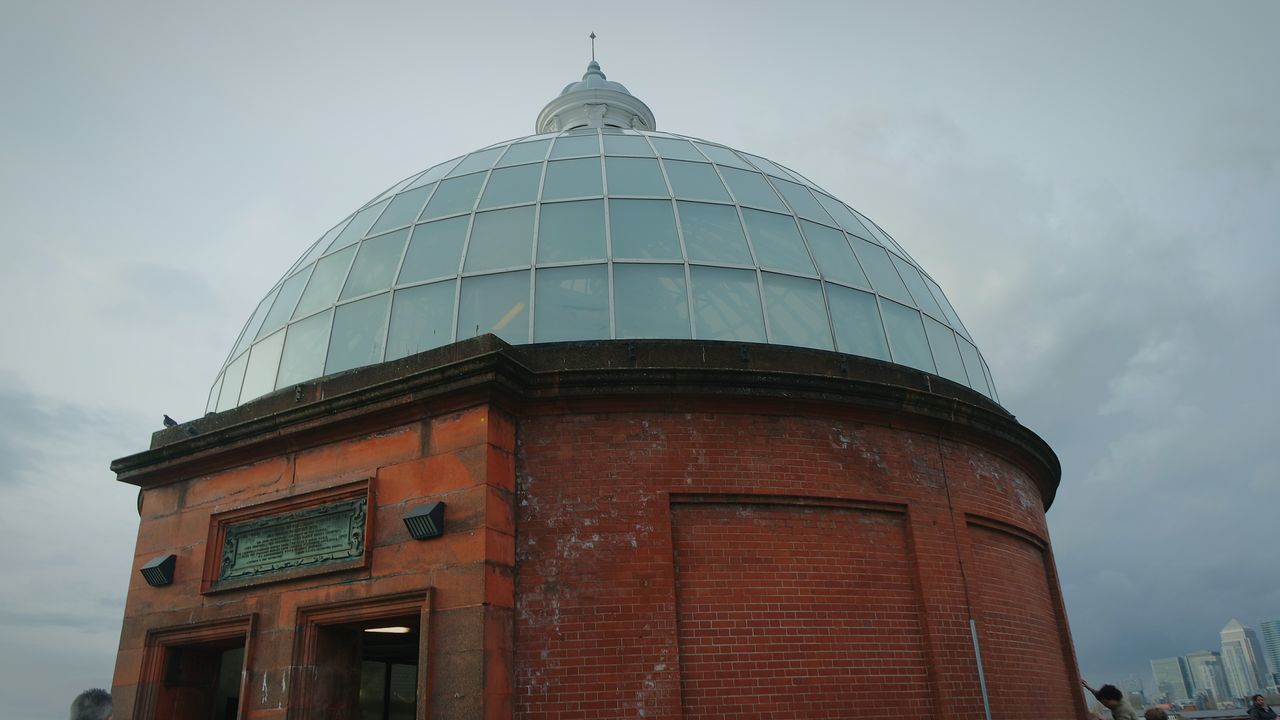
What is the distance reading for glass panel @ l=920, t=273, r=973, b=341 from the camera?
1355 centimetres

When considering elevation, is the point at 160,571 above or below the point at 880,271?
below

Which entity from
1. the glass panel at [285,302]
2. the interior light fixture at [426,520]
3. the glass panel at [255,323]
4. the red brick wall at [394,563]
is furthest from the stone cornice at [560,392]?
the glass panel at [255,323]

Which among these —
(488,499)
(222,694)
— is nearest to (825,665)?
(488,499)

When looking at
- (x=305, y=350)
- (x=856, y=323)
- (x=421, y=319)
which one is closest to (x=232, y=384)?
(x=305, y=350)

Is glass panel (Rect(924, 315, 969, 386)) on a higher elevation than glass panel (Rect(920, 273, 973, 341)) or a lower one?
lower

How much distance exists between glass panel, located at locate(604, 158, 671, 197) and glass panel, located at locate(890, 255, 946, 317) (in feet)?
13.0

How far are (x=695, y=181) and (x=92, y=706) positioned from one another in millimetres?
9198

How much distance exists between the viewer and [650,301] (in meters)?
9.85

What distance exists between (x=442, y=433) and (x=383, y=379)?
3.84 ft

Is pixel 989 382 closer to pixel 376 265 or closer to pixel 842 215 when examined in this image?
pixel 842 215

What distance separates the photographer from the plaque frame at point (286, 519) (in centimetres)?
838

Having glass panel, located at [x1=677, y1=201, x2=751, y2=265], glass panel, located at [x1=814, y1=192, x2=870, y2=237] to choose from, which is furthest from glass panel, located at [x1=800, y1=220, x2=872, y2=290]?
glass panel, located at [x1=677, y1=201, x2=751, y2=265]

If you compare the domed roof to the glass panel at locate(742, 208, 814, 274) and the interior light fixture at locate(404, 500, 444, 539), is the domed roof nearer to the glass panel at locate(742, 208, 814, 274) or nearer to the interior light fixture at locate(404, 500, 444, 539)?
the glass panel at locate(742, 208, 814, 274)

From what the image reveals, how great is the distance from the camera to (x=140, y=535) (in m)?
10.1
